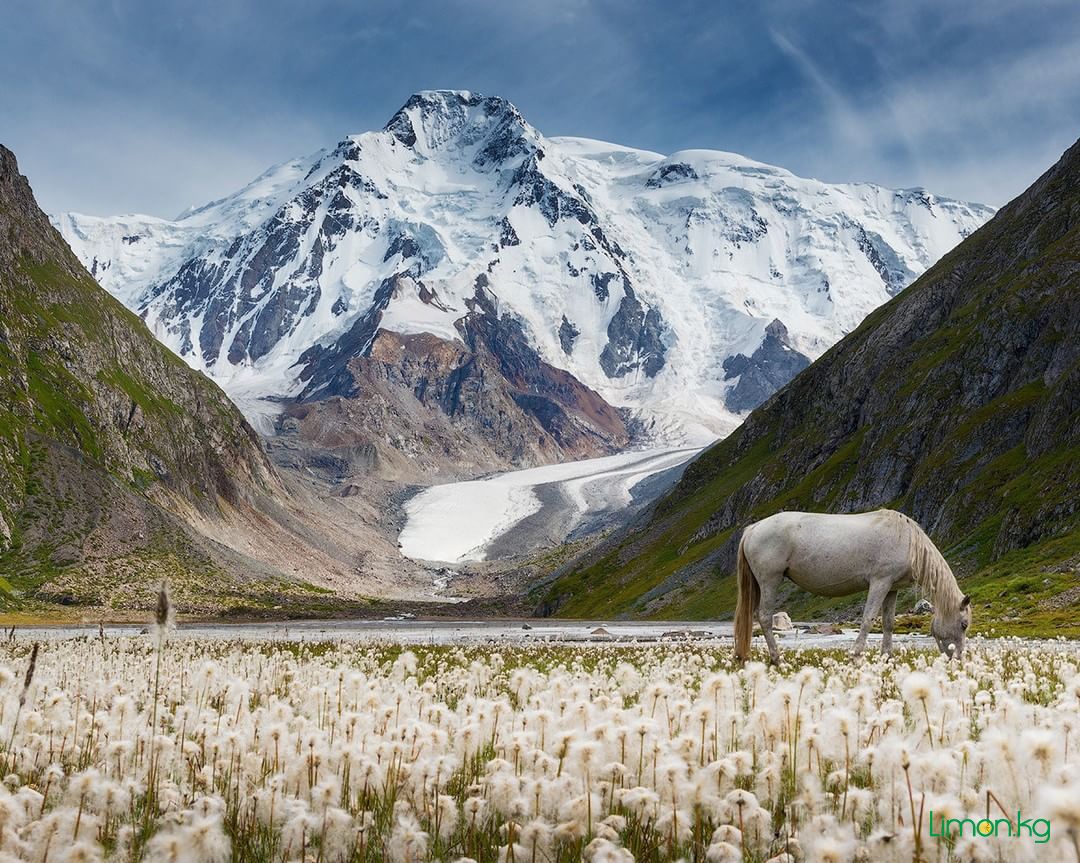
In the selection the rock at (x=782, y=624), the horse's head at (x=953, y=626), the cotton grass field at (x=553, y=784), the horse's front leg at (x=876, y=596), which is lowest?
the rock at (x=782, y=624)

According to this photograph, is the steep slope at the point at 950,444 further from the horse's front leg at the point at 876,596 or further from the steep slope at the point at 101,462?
the steep slope at the point at 101,462

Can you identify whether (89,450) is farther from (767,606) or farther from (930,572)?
(930,572)

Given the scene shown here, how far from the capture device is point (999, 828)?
14.6ft

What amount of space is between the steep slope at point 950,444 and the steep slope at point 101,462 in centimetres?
5747

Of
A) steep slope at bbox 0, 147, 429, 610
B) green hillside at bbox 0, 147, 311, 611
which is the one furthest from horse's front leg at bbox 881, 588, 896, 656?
steep slope at bbox 0, 147, 429, 610

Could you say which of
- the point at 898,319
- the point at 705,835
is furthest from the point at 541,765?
the point at 898,319

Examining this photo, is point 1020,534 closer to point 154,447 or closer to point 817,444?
point 817,444

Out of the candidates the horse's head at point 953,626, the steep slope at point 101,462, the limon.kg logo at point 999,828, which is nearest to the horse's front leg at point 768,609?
the horse's head at point 953,626

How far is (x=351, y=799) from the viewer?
6293 millimetres

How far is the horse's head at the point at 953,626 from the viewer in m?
20.5

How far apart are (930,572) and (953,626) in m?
1.52

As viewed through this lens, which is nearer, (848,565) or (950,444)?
(848,565)

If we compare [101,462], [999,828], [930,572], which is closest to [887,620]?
[930,572]

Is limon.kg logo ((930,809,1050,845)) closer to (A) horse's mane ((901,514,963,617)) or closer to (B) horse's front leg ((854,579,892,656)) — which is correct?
(B) horse's front leg ((854,579,892,656))
